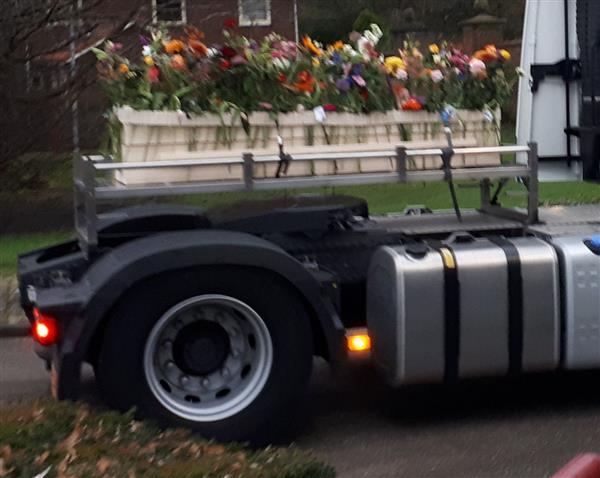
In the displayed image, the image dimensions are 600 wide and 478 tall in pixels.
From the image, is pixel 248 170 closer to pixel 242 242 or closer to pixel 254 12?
pixel 242 242

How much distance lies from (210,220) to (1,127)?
350 inches

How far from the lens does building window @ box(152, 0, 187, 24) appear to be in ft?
51.6

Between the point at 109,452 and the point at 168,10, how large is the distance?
1236 centimetres

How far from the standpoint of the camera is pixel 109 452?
15.0 feet

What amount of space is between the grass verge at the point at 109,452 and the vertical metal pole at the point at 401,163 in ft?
6.33

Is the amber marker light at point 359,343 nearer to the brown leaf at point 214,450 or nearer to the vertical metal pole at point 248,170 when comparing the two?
the vertical metal pole at point 248,170

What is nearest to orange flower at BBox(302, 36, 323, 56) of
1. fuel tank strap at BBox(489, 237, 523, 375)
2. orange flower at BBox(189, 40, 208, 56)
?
orange flower at BBox(189, 40, 208, 56)

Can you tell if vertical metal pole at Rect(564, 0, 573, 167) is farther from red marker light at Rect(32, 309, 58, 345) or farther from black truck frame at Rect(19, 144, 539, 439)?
red marker light at Rect(32, 309, 58, 345)

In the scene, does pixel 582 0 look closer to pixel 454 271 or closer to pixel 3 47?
pixel 454 271

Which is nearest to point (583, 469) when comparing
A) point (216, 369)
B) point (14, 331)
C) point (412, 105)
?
point (216, 369)

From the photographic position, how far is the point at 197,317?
5.87 m

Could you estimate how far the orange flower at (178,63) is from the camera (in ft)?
20.4

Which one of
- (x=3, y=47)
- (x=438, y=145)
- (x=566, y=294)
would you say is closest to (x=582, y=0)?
(x=438, y=145)

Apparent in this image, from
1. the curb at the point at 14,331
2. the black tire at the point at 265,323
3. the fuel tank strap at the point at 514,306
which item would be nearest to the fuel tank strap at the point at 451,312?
the fuel tank strap at the point at 514,306
